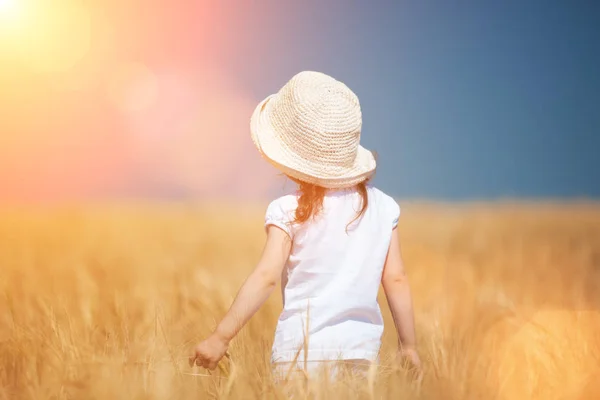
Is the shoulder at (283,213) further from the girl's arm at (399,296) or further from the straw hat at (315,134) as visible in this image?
the girl's arm at (399,296)

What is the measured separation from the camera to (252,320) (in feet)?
8.07

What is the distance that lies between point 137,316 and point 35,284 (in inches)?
18.4

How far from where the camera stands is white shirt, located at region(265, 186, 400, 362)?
6.00ft

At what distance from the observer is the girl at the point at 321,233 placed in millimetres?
1827

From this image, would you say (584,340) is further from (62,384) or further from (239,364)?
(62,384)

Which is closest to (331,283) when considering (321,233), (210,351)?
(321,233)

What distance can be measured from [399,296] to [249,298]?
0.47m

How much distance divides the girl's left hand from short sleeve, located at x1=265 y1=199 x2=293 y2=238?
325 millimetres

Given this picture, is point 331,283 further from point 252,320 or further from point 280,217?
Answer: point 252,320

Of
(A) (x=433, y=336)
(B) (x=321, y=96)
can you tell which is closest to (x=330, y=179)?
(B) (x=321, y=96)

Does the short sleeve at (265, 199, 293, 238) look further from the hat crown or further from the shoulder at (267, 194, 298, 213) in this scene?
the hat crown

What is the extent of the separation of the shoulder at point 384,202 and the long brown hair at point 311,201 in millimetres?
42

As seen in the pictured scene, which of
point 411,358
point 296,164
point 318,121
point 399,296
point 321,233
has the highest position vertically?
point 318,121

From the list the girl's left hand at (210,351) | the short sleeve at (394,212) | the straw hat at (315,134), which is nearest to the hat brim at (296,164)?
the straw hat at (315,134)
